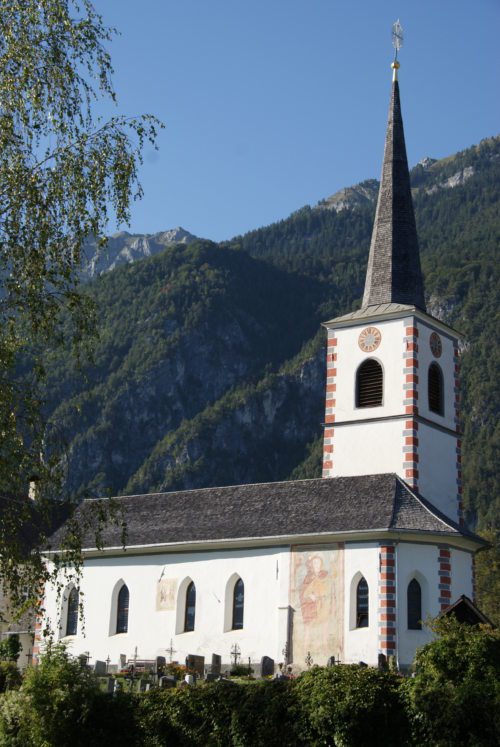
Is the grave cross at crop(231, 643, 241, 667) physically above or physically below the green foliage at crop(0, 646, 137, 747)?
above

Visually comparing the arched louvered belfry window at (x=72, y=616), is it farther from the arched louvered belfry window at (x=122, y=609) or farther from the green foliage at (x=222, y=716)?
the green foliage at (x=222, y=716)

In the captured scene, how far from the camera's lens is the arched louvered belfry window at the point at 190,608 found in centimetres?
4559

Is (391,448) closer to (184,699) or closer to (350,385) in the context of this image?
(350,385)

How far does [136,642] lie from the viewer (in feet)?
153

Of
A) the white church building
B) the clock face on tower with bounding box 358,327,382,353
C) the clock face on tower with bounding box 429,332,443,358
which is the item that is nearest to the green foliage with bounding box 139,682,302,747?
the white church building

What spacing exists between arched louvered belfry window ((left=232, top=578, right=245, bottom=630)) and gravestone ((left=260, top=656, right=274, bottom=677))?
Result: 12.9 feet

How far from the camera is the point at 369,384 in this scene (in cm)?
4669

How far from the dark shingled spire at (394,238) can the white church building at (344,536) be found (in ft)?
0.19

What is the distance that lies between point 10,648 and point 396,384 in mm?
19546

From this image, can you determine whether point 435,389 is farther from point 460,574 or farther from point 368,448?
point 460,574

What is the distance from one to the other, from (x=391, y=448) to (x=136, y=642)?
12560 mm

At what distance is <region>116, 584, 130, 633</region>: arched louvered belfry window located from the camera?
47.4 metres

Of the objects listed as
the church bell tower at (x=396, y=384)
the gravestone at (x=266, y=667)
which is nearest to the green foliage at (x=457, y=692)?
the gravestone at (x=266, y=667)

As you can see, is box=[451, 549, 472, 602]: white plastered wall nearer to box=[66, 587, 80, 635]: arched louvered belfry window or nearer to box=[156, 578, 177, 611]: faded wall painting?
box=[156, 578, 177, 611]: faded wall painting
